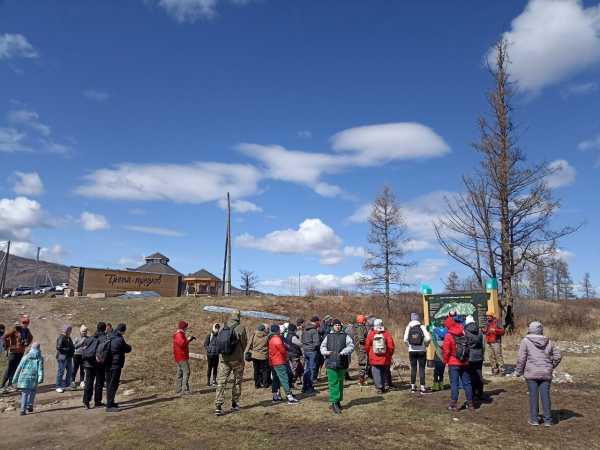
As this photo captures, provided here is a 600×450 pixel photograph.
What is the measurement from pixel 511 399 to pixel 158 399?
28.1 ft

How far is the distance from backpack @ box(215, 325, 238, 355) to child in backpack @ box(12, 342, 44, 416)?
13.6 ft

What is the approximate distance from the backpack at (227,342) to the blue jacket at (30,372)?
13.6 feet

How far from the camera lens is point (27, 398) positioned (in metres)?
10.0

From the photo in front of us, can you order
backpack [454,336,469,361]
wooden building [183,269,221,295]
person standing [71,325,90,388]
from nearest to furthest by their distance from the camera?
backpack [454,336,469,361] → person standing [71,325,90,388] → wooden building [183,269,221,295]

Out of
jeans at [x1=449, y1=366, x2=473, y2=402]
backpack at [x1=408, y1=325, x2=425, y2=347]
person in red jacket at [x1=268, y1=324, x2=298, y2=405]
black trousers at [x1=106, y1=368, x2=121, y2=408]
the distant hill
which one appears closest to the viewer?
jeans at [x1=449, y1=366, x2=473, y2=402]

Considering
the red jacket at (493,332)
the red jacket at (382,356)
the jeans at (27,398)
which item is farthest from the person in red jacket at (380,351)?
the jeans at (27,398)

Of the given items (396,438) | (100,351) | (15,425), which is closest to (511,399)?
(396,438)

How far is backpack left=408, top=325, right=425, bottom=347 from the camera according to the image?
35.1ft

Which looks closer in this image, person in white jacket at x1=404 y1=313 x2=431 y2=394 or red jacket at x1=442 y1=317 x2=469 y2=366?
red jacket at x1=442 y1=317 x2=469 y2=366

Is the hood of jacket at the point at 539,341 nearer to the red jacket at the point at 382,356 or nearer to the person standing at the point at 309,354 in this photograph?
the red jacket at the point at 382,356

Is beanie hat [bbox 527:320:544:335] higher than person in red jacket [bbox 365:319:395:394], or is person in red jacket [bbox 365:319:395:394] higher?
beanie hat [bbox 527:320:544:335]

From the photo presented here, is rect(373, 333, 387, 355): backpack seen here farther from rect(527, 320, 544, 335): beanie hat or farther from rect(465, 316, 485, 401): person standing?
rect(527, 320, 544, 335): beanie hat

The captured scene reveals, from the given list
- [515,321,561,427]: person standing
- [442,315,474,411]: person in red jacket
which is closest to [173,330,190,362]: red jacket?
[442,315,474,411]: person in red jacket

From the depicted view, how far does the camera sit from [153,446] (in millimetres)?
7348
